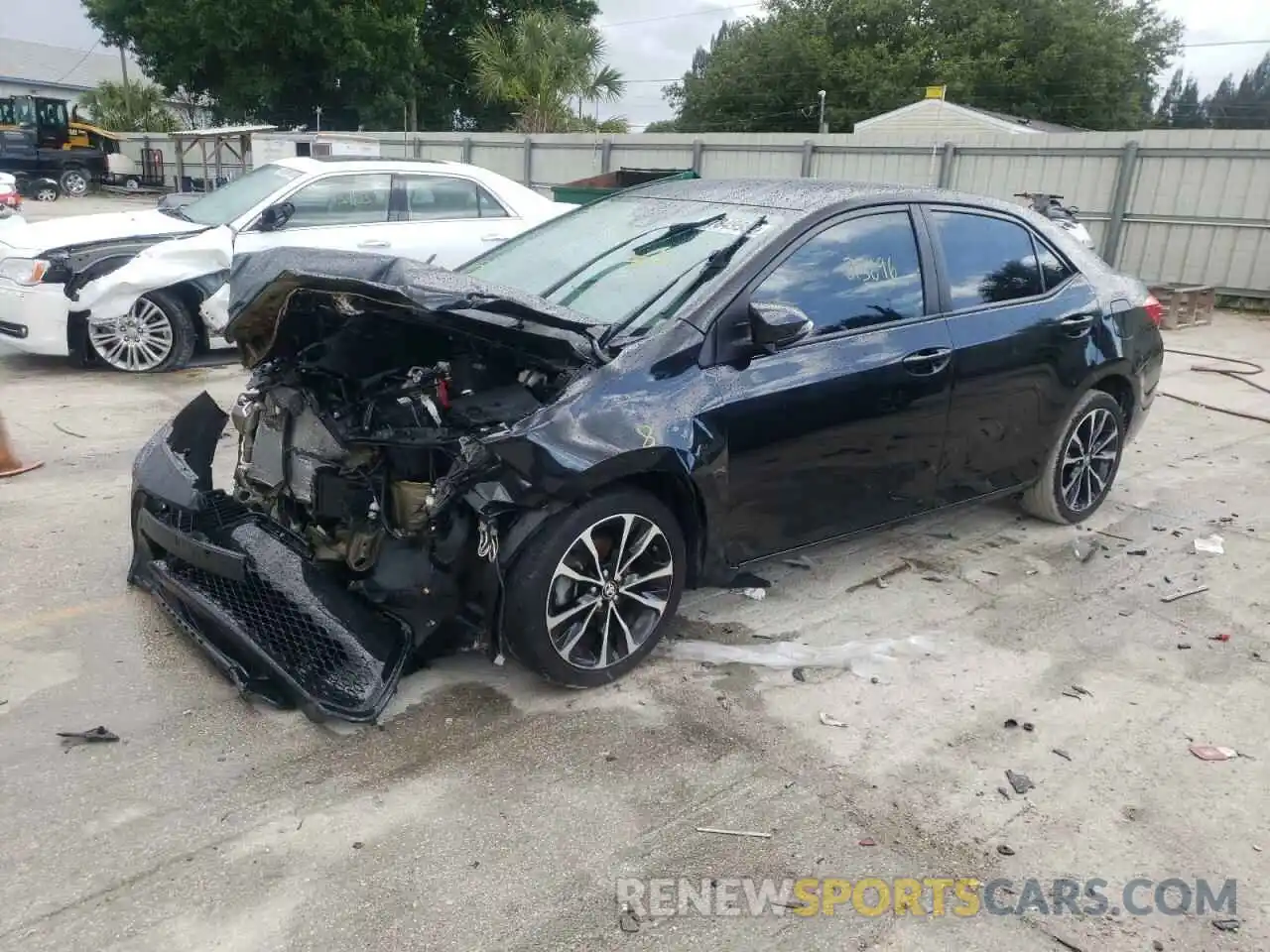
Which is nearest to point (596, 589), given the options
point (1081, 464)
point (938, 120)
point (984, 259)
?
point (984, 259)

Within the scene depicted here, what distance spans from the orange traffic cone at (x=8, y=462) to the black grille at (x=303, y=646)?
9.27 ft

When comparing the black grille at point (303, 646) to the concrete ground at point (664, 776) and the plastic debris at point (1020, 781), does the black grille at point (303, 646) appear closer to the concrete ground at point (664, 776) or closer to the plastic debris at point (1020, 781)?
the concrete ground at point (664, 776)

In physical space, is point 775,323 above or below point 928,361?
above

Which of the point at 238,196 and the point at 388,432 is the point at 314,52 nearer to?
the point at 238,196

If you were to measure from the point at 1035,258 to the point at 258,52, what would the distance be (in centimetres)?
3830

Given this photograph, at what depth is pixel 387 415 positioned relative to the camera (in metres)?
3.34

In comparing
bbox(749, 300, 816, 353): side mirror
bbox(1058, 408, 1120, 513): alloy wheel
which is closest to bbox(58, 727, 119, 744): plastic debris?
bbox(749, 300, 816, 353): side mirror

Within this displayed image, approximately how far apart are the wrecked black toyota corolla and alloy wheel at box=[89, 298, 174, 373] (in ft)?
15.1

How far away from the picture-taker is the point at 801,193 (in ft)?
13.4

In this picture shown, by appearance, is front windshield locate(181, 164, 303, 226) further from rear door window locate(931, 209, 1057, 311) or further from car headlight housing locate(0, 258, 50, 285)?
rear door window locate(931, 209, 1057, 311)

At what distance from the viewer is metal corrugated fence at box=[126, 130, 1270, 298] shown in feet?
46.3

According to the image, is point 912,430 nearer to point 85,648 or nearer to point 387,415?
point 387,415

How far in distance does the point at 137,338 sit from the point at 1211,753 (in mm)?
7793

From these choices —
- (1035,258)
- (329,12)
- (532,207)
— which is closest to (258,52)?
(329,12)
